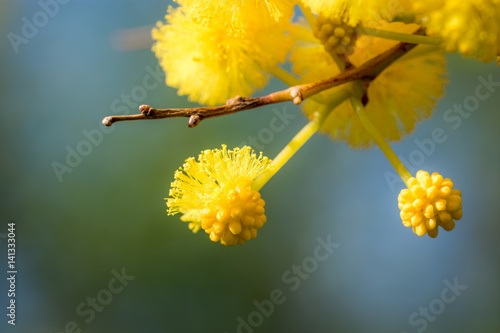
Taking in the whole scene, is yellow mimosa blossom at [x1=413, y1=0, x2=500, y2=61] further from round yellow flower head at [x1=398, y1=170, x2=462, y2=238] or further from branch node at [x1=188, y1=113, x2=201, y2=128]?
branch node at [x1=188, y1=113, x2=201, y2=128]

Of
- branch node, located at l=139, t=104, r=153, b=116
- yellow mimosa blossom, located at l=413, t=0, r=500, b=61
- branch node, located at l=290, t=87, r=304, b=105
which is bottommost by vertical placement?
yellow mimosa blossom, located at l=413, t=0, r=500, b=61

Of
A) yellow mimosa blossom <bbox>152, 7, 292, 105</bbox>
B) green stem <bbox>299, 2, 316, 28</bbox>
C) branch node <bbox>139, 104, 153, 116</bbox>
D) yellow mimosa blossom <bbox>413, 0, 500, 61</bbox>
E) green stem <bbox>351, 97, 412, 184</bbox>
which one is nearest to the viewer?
yellow mimosa blossom <bbox>413, 0, 500, 61</bbox>

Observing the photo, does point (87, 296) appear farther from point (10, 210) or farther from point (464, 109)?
point (464, 109)

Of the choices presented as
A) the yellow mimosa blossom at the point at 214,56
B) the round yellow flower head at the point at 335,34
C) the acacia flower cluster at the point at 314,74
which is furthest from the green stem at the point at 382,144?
the yellow mimosa blossom at the point at 214,56

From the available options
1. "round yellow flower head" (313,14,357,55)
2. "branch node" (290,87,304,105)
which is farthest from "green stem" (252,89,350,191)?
"branch node" (290,87,304,105)

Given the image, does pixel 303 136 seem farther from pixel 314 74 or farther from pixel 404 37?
pixel 404 37

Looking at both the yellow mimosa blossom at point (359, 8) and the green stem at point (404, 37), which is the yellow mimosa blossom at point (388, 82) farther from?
the yellow mimosa blossom at point (359, 8)

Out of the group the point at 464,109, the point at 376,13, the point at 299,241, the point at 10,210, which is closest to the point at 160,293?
the point at 299,241
